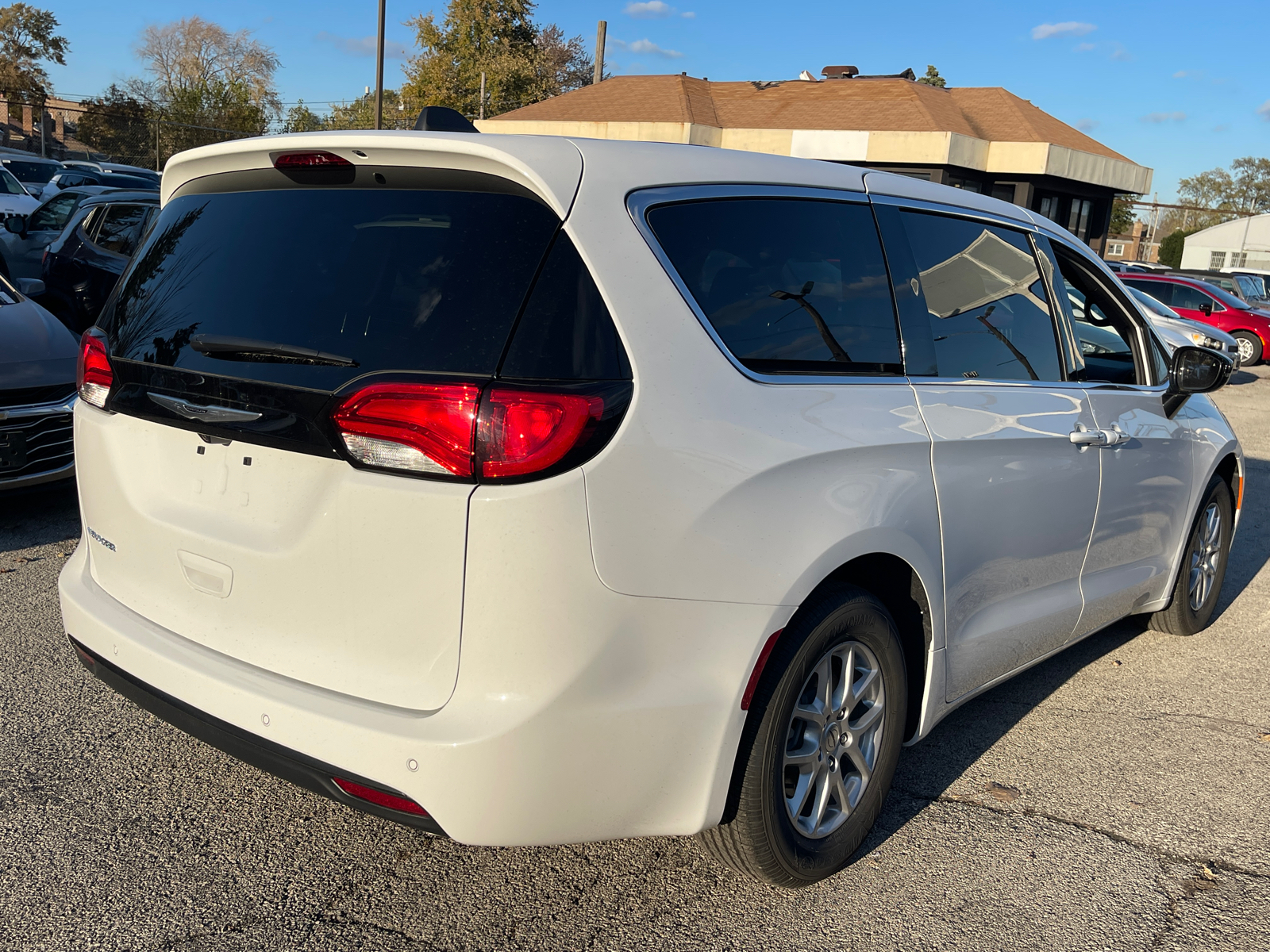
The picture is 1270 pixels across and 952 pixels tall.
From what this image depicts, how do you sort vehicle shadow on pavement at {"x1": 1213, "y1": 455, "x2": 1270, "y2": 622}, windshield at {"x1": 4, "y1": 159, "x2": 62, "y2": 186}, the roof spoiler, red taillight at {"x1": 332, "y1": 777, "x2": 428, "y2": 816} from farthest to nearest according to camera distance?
windshield at {"x1": 4, "y1": 159, "x2": 62, "y2": 186}
vehicle shadow on pavement at {"x1": 1213, "y1": 455, "x2": 1270, "y2": 622}
the roof spoiler
red taillight at {"x1": 332, "y1": 777, "x2": 428, "y2": 816}

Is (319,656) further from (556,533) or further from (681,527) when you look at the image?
(681,527)

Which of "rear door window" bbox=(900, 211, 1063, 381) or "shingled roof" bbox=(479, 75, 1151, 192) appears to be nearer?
"rear door window" bbox=(900, 211, 1063, 381)

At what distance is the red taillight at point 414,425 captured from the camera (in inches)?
83.7

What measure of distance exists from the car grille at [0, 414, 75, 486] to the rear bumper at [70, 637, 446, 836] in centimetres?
346

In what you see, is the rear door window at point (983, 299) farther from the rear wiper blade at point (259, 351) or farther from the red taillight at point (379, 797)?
the red taillight at point (379, 797)

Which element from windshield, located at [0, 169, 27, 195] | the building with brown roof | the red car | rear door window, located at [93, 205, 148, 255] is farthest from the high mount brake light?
windshield, located at [0, 169, 27, 195]

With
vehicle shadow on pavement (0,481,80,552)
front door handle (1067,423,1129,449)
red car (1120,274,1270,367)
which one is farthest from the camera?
red car (1120,274,1270,367)

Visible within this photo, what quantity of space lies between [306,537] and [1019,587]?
2.27m

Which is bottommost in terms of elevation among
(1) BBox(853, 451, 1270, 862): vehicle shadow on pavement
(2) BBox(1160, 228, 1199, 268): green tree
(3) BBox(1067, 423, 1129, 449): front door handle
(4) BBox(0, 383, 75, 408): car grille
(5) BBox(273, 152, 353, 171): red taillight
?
(1) BBox(853, 451, 1270, 862): vehicle shadow on pavement

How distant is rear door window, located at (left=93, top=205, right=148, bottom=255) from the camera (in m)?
10.7

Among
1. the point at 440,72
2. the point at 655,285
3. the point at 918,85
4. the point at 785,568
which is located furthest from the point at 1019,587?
the point at 440,72

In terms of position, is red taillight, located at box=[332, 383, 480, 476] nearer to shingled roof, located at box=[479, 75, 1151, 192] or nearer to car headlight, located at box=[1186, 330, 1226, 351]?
car headlight, located at box=[1186, 330, 1226, 351]

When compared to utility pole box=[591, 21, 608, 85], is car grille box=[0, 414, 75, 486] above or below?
below

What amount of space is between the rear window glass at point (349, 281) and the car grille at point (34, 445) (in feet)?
11.0
